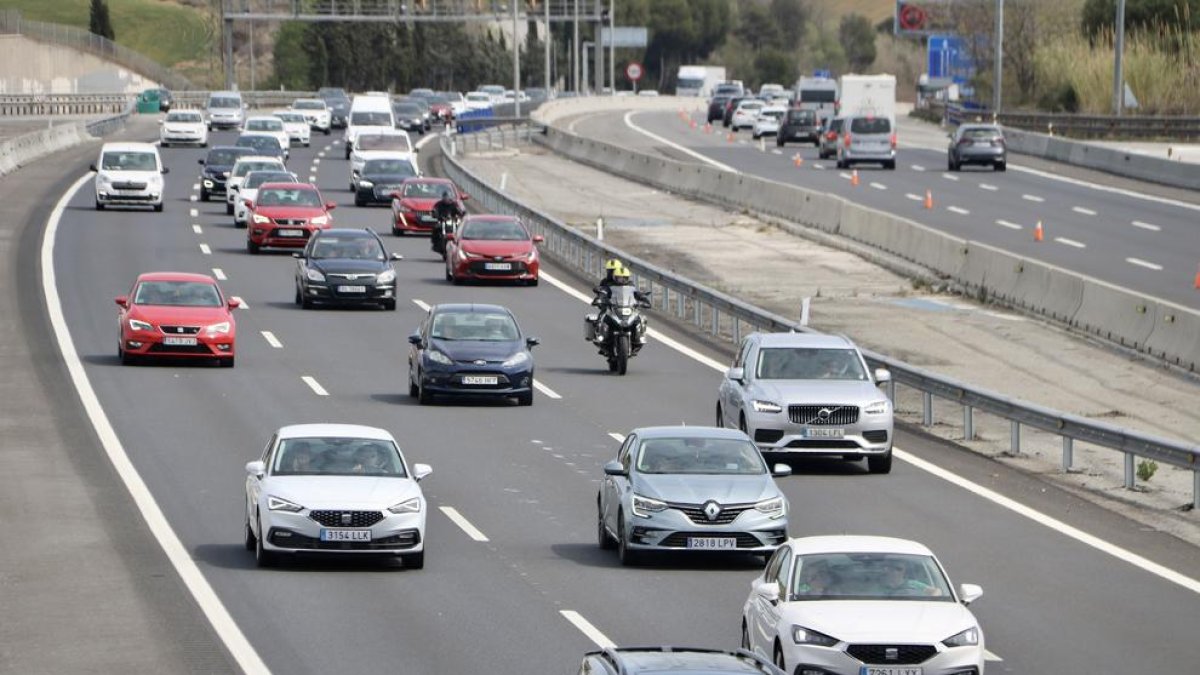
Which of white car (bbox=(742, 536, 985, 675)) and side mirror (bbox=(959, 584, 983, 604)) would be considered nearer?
white car (bbox=(742, 536, 985, 675))

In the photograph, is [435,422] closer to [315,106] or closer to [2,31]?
[315,106]

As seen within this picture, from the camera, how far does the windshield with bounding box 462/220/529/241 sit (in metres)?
48.2

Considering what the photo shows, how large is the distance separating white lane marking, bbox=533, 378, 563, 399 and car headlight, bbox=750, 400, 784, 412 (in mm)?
7227

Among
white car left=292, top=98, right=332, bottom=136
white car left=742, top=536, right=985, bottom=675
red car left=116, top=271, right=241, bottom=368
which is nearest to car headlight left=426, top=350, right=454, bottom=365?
red car left=116, top=271, right=241, bottom=368

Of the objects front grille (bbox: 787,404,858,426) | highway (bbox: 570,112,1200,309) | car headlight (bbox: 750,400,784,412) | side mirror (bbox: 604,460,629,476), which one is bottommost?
highway (bbox: 570,112,1200,309)

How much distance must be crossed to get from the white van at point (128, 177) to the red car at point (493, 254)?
640 inches

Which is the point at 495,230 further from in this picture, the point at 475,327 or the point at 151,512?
the point at 151,512

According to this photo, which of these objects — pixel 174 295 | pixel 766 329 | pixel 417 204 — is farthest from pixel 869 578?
pixel 417 204

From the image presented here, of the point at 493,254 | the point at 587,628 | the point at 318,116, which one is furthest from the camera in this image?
the point at 318,116

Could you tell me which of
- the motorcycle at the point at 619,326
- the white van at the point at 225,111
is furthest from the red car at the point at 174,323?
the white van at the point at 225,111

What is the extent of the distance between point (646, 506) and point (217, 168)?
48384mm

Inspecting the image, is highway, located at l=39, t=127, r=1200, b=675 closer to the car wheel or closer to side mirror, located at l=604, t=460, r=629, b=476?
the car wheel

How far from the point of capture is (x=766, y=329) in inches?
1460

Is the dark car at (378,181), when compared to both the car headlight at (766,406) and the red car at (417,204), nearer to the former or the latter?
the red car at (417,204)
